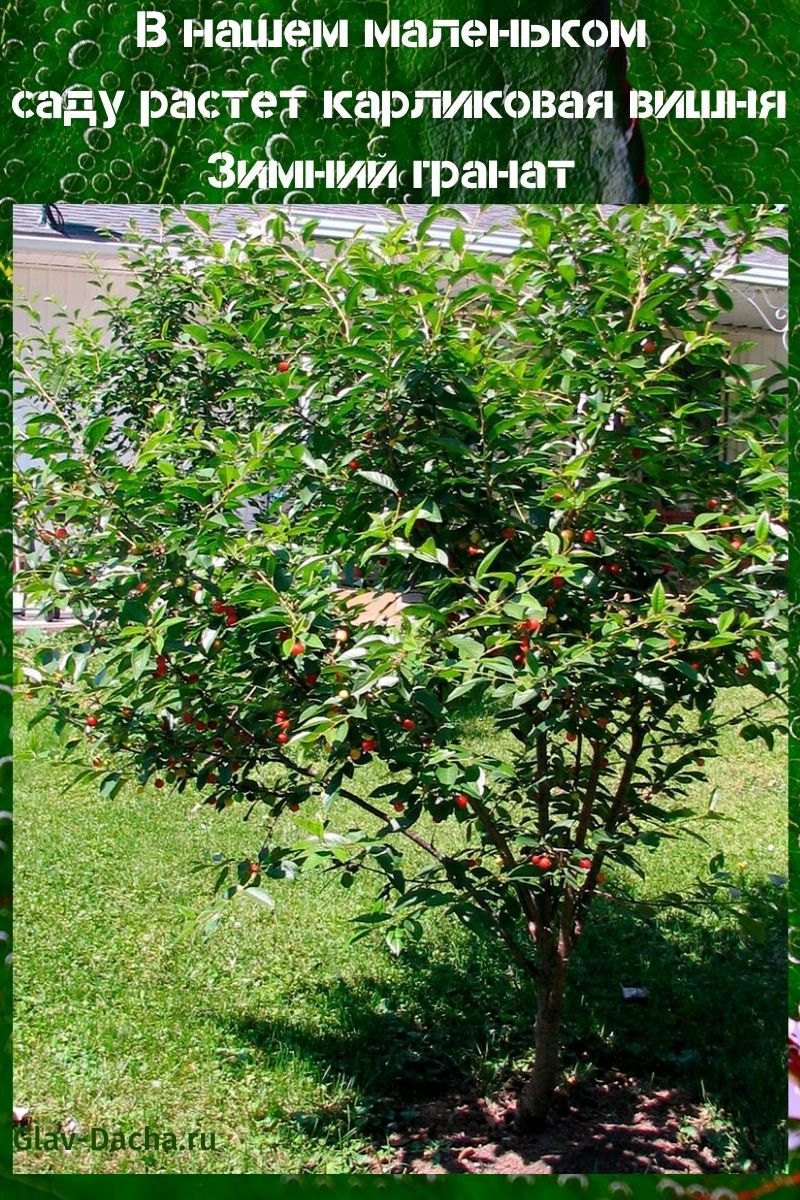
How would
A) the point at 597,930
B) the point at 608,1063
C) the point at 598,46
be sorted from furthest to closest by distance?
1. the point at 597,930
2. the point at 608,1063
3. the point at 598,46

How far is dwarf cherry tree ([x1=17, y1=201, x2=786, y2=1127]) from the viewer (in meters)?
1.85

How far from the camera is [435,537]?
2074 millimetres

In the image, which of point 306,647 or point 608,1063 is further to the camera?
point 608,1063

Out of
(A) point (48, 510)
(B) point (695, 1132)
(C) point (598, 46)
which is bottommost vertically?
(B) point (695, 1132)

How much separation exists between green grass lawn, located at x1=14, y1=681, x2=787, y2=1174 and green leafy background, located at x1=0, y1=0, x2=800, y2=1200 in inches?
24.0

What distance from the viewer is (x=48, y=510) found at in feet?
6.77

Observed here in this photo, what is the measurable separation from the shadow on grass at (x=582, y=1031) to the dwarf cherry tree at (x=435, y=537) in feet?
2.12

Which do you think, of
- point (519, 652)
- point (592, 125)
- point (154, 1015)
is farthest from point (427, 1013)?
point (592, 125)

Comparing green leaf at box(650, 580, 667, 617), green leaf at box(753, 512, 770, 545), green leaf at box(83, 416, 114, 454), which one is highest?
green leaf at box(83, 416, 114, 454)

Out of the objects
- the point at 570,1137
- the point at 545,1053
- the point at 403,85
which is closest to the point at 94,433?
the point at 403,85

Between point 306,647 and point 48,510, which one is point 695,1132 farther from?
point 48,510

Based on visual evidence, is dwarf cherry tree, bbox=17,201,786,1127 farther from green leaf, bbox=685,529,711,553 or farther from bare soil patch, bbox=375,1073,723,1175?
bare soil patch, bbox=375,1073,723,1175

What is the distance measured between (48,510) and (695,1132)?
1.95m

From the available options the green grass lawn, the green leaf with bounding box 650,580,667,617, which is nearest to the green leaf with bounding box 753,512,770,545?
the green leaf with bounding box 650,580,667,617
